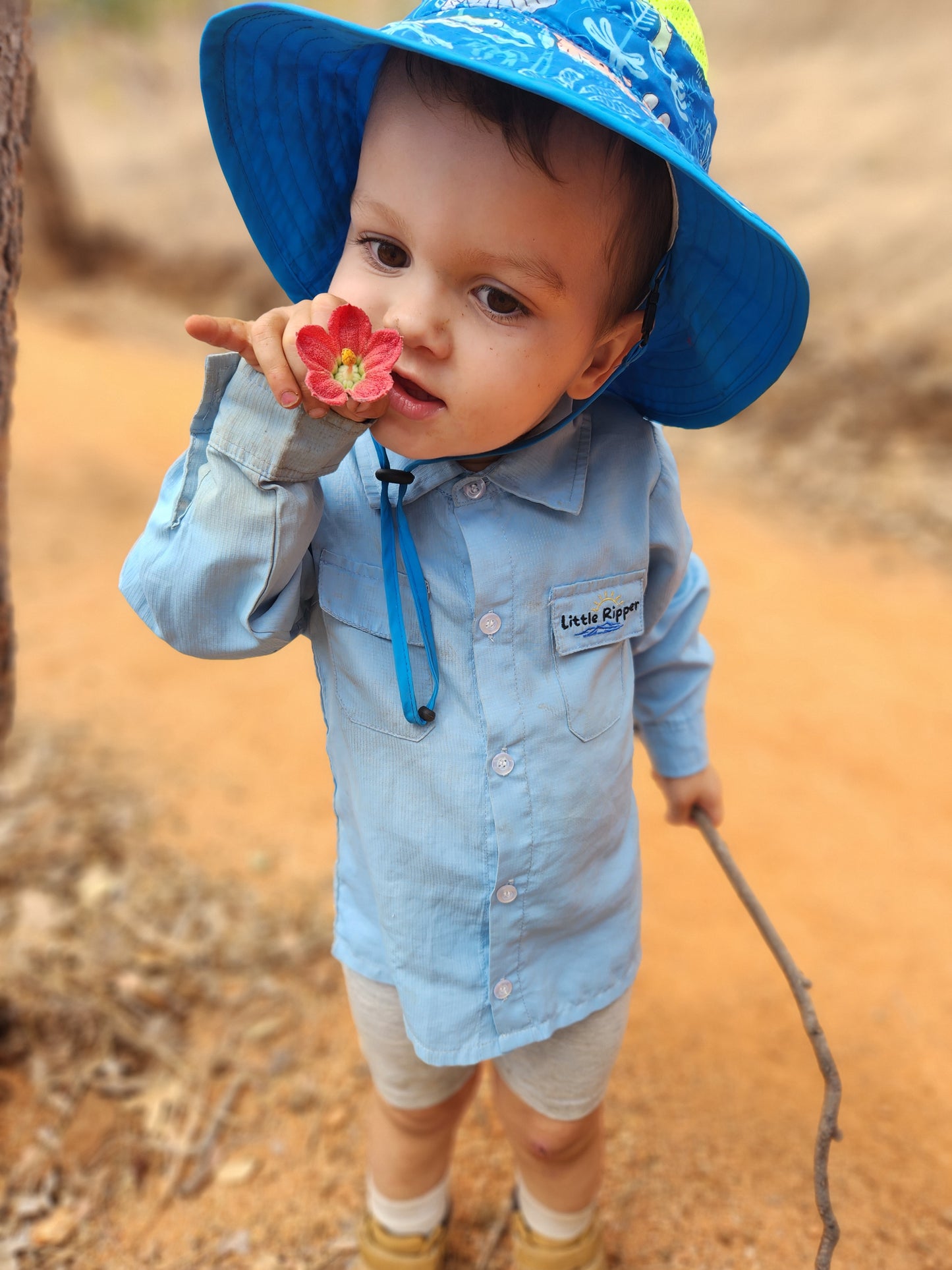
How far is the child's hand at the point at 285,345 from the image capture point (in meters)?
1.02

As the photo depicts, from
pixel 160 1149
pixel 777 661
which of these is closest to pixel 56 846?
pixel 160 1149

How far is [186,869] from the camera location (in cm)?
272

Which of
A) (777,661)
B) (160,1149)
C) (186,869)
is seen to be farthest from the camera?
(777,661)

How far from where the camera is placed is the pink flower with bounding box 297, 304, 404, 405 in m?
1.00

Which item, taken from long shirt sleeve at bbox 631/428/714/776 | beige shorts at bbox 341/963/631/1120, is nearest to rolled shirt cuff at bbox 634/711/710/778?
long shirt sleeve at bbox 631/428/714/776

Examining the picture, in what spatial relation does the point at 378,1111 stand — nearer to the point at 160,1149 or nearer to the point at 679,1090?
the point at 160,1149

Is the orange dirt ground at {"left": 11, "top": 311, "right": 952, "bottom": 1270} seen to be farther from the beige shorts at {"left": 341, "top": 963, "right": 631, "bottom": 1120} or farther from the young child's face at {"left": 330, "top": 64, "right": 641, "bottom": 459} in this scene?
the young child's face at {"left": 330, "top": 64, "right": 641, "bottom": 459}

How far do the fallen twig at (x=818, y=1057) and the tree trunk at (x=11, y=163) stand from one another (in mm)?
1280

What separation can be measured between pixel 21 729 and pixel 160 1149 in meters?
1.58

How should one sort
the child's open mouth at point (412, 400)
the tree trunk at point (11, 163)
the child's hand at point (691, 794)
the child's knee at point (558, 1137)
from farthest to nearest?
the child's hand at point (691, 794) < the child's knee at point (558, 1137) < the tree trunk at point (11, 163) < the child's open mouth at point (412, 400)

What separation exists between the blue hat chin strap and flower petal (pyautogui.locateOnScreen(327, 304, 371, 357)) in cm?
18

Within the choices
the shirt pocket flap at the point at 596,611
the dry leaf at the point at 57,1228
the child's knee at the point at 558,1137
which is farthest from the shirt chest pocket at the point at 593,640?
the dry leaf at the point at 57,1228

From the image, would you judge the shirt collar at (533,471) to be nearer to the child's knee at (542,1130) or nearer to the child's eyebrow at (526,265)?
the child's eyebrow at (526,265)

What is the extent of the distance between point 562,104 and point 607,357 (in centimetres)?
31
